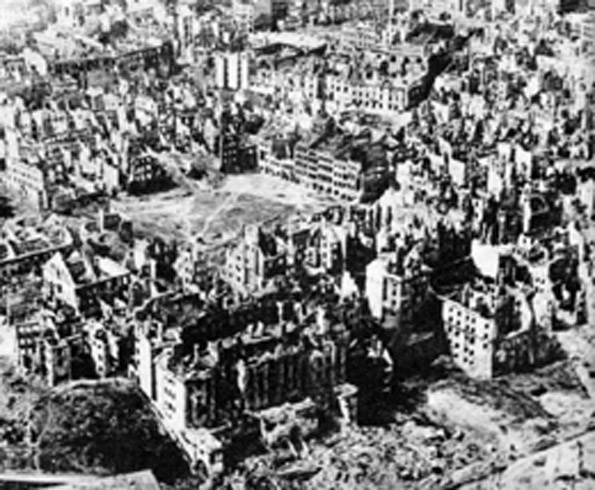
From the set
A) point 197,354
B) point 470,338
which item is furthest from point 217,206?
point 197,354

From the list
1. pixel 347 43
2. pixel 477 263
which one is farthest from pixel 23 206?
pixel 347 43

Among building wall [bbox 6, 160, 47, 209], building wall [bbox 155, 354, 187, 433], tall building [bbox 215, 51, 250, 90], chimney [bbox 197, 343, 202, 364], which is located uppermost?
tall building [bbox 215, 51, 250, 90]

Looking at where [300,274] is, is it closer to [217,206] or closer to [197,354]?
[197,354]

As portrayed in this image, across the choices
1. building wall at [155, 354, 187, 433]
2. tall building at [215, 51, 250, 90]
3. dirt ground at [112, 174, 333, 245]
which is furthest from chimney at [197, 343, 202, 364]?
tall building at [215, 51, 250, 90]

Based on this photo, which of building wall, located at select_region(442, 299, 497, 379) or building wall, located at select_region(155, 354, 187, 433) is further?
building wall, located at select_region(442, 299, 497, 379)

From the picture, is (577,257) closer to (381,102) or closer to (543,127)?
(543,127)

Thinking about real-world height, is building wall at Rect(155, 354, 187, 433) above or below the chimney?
A: below

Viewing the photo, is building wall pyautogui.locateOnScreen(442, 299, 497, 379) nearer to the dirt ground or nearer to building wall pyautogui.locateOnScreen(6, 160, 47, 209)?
the dirt ground

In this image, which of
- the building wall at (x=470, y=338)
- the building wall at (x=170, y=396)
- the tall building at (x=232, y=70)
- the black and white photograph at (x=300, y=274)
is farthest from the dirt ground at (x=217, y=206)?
the tall building at (x=232, y=70)
